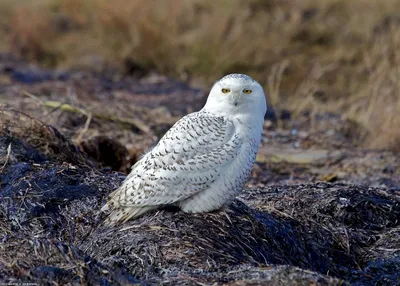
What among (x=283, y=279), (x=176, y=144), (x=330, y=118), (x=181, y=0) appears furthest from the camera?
(x=181, y=0)

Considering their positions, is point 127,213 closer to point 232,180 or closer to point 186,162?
point 186,162

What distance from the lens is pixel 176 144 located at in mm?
5492

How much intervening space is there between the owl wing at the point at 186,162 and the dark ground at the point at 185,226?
201 millimetres

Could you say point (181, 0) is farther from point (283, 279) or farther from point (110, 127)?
point (283, 279)

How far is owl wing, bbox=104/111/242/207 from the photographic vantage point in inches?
215

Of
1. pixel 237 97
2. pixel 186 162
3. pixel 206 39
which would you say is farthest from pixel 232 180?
pixel 206 39

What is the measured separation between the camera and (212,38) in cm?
1639

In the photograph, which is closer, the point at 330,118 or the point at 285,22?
the point at 330,118

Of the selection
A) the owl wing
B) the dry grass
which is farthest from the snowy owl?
the dry grass

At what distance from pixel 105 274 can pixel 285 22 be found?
13707 mm

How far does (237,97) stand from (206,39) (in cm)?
1093

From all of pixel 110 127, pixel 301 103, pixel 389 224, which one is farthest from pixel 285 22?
pixel 389 224

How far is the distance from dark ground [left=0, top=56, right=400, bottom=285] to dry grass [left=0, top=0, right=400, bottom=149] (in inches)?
274

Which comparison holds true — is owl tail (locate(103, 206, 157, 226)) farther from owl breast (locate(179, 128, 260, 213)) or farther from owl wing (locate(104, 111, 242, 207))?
owl breast (locate(179, 128, 260, 213))
